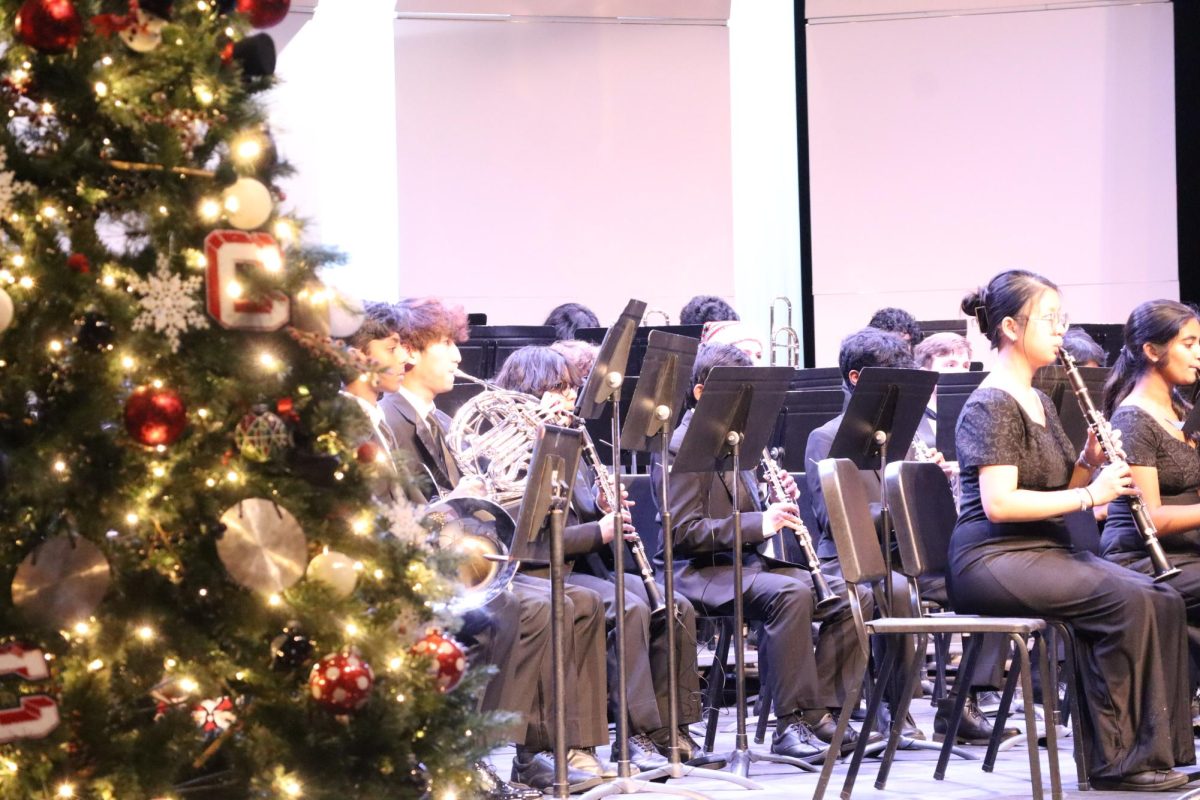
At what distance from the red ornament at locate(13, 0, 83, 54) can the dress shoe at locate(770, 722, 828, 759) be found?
3724 mm

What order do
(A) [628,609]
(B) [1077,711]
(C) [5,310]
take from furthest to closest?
1. (A) [628,609]
2. (B) [1077,711]
3. (C) [5,310]

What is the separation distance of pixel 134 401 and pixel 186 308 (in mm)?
199

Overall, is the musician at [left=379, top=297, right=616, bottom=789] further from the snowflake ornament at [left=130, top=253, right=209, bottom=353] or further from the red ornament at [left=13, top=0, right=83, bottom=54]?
the red ornament at [left=13, top=0, right=83, bottom=54]

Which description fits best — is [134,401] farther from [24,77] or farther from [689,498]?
[689,498]

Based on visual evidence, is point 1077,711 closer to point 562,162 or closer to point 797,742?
point 797,742

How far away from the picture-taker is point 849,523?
13.3 feet

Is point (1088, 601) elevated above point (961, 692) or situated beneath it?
elevated above

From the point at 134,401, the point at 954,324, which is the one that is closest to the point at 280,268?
the point at 134,401

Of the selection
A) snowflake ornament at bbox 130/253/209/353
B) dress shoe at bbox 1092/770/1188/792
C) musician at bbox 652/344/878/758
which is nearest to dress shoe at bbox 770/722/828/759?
musician at bbox 652/344/878/758

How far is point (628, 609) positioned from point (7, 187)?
309cm

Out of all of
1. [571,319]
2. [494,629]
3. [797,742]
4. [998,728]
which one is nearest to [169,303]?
[494,629]

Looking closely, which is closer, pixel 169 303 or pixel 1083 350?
A: pixel 169 303

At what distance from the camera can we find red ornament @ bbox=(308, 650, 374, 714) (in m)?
2.54

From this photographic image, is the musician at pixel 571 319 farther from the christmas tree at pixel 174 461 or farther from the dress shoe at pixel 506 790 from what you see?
the christmas tree at pixel 174 461
